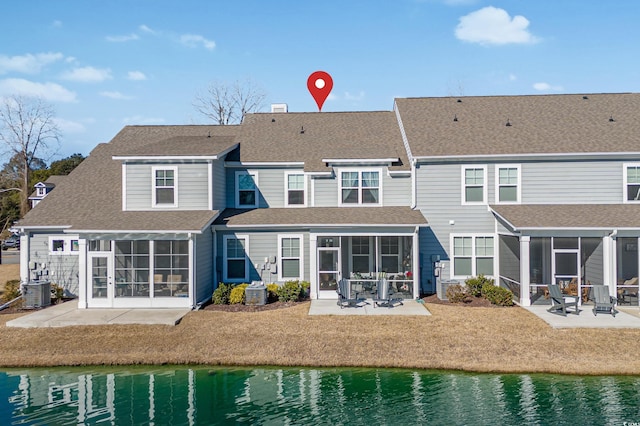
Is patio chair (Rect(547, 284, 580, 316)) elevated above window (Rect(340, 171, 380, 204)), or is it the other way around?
window (Rect(340, 171, 380, 204))

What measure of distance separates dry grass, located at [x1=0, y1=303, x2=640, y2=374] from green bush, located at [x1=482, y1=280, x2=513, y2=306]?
4.96 ft

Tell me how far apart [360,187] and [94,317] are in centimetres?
1173

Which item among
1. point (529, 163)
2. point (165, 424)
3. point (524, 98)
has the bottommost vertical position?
point (165, 424)

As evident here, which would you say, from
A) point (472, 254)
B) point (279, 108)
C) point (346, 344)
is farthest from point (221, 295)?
point (279, 108)

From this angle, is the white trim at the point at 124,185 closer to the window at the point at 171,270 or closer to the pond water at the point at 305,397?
the window at the point at 171,270

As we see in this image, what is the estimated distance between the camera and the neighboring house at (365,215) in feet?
56.0

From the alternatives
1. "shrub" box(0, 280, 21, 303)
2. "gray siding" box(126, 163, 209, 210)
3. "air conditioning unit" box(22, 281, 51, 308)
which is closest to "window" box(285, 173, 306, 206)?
"gray siding" box(126, 163, 209, 210)

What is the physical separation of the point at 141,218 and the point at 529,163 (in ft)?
53.0

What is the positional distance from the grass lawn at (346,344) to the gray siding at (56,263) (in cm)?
477

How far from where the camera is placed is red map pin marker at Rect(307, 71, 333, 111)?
97.0ft

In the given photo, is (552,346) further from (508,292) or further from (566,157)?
(566,157)

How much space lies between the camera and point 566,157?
1903cm

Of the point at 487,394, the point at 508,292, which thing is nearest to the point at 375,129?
the point at 508,292

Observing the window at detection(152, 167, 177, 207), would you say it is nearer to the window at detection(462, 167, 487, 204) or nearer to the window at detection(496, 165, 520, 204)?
the window at detection(462, 167, 487, 204)
